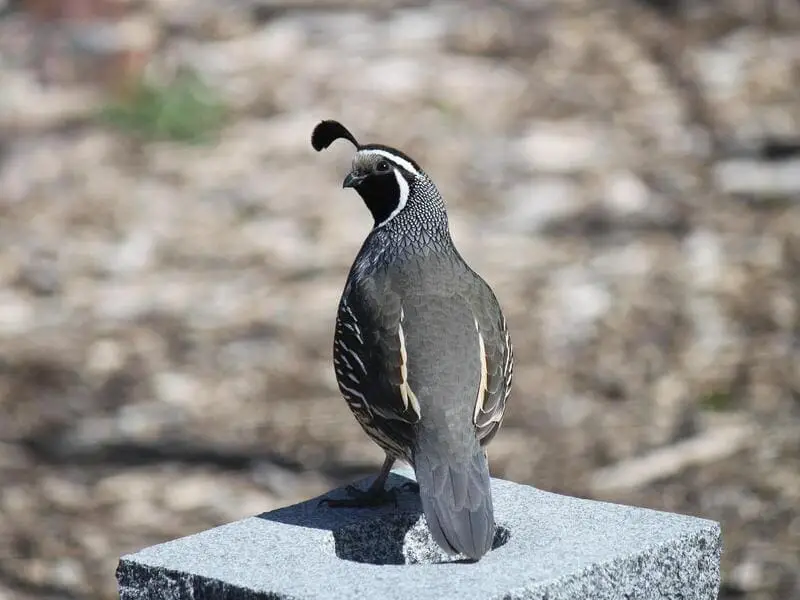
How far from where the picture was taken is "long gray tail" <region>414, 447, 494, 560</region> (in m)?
3.79

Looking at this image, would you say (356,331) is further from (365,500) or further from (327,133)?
(327,133)

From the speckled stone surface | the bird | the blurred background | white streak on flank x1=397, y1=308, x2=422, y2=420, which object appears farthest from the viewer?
the blurred background

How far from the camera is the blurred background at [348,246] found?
712 centimetres

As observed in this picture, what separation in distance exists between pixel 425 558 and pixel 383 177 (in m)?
1.10

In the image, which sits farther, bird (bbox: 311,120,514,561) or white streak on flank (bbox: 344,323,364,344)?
white streak on flank (bbox: 344,323,364,344)

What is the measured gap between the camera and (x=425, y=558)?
14.1 ft

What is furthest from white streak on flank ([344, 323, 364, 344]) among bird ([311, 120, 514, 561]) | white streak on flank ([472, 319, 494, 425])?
white streak on flank ([472, 319, 494, 425])

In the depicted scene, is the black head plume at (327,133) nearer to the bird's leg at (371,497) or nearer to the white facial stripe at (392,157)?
the white facial stripe at (392,157)

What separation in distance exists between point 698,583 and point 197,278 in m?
5.25

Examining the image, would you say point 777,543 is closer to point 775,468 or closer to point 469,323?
point 775,468

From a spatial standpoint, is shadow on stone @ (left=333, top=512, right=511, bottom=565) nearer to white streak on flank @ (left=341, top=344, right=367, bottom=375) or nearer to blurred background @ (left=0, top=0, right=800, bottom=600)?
white streak on flank @ (left=341, top=344, right=367, bottom=375)

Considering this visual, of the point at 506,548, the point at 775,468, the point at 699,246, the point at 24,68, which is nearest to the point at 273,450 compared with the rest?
the point at 775,468

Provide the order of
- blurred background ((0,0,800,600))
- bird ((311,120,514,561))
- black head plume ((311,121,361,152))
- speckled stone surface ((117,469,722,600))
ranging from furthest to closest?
blurred background ((0,0,800,600))
black head plume ((311,121,361,152))
bird ((311,120,514,561))
speckled stone surface ((117,469,722,600))

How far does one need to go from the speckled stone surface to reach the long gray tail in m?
0.05
